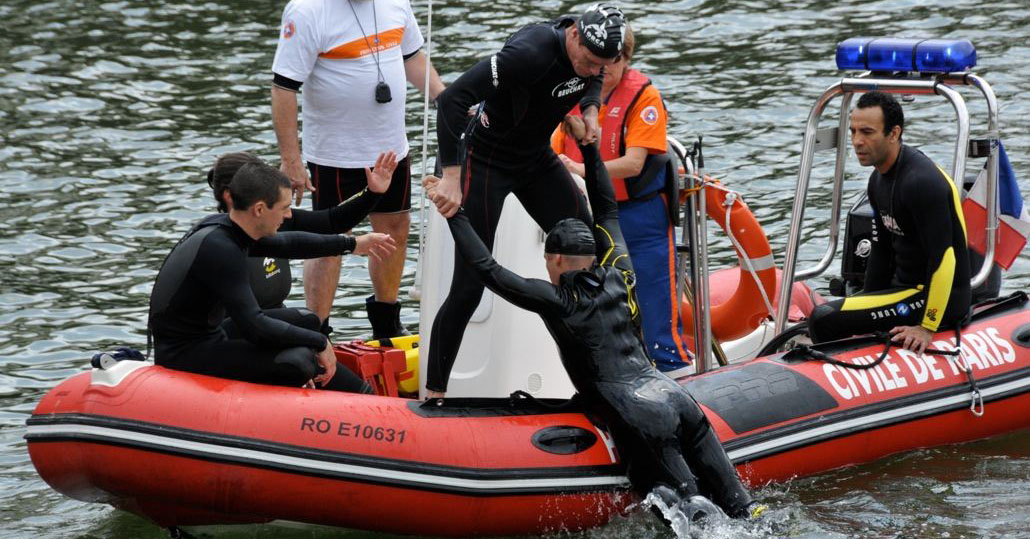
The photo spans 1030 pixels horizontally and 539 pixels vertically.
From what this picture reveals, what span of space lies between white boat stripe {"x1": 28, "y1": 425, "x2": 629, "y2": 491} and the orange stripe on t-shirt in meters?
2.22

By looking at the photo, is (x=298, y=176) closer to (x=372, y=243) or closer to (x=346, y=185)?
(x=346, y=185)

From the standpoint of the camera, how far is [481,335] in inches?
237

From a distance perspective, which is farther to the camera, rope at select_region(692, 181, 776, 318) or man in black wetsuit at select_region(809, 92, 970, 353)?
rope at select_region(692, 181, 776, 318)

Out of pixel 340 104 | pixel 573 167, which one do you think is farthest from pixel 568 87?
pixel 340 104

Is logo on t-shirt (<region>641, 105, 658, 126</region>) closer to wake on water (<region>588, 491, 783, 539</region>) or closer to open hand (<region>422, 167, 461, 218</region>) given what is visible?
open hand (<region>422, 167, 461, 218</region>)

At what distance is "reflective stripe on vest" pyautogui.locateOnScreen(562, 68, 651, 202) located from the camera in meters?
6.34

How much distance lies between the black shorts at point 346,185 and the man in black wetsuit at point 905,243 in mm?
1953

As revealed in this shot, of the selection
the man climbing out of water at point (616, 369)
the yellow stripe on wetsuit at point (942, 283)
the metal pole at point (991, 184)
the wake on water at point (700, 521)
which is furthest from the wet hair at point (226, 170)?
the metal pole at point (991, 184)

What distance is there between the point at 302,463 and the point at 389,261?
196cm

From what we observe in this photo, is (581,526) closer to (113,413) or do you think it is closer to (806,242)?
(113,413)

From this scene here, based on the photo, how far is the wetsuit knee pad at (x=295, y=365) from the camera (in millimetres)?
5203

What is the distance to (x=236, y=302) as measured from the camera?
503cm

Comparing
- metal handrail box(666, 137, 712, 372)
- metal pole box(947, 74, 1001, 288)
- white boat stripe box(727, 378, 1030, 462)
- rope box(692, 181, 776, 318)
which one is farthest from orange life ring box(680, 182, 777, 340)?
white boat stripe box(727, 378, 1030, 462)

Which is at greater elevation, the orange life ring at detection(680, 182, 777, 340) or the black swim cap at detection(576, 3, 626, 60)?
the black swim cap at detection(576, 3, 626, 60)
